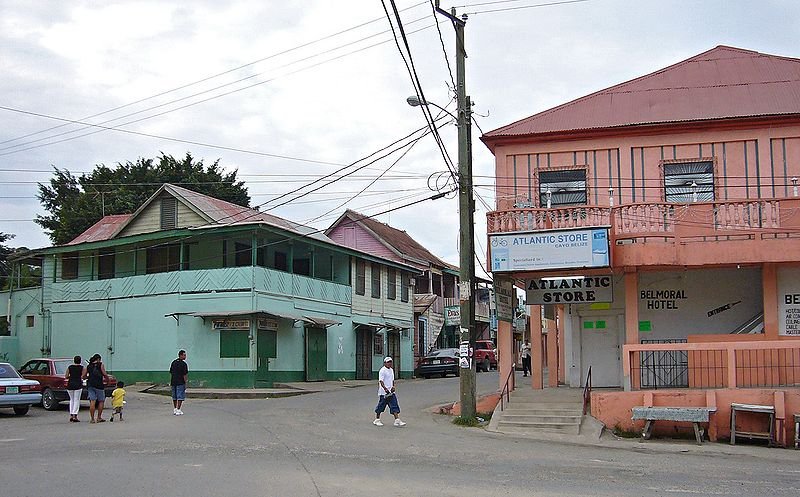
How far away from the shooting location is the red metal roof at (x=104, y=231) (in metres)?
37.1

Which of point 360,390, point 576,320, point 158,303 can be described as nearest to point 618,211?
point 576,320

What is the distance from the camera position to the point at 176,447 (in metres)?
14.9

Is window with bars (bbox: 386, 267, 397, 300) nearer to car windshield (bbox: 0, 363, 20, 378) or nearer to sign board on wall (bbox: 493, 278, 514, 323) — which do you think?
sign board on wall (bbox: 493, 278, 514, 323)

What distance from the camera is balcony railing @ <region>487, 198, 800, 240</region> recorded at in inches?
784

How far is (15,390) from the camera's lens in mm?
21344

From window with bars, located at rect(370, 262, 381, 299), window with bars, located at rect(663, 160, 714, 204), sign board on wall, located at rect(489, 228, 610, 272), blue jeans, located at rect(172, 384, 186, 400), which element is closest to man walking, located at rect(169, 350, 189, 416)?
blue jeans, located at rect(172, 384, 186, 400)

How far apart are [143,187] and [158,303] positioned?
64.2 ft

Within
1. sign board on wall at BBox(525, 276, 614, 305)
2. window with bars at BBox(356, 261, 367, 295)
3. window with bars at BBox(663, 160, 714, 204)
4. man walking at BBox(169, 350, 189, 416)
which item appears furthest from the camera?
window with bars at BBox(356, 261, 367, 295)

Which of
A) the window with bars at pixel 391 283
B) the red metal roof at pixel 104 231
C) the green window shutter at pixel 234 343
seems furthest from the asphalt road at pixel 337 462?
the window with bars at pixel 391 283

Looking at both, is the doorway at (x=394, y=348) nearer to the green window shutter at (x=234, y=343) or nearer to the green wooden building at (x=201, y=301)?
the green wooden building at (x=201, y=301)

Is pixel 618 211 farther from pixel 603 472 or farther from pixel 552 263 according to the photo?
pixel 603 472

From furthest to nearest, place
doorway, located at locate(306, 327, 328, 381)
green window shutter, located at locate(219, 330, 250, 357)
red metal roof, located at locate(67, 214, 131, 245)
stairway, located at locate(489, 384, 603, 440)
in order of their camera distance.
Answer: red metal roof, located at locate(67, 214, 131, 245) < doorway, located at locate(306, 327, 328, 381) < green window shutter, located at locate(219, 330, 250, 357) < stairway, located at locate(489, 384, 603, 440)

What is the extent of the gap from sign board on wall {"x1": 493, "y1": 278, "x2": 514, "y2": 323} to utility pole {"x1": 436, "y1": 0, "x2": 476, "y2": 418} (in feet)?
4.39

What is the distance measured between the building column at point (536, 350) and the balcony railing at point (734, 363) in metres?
4.07
